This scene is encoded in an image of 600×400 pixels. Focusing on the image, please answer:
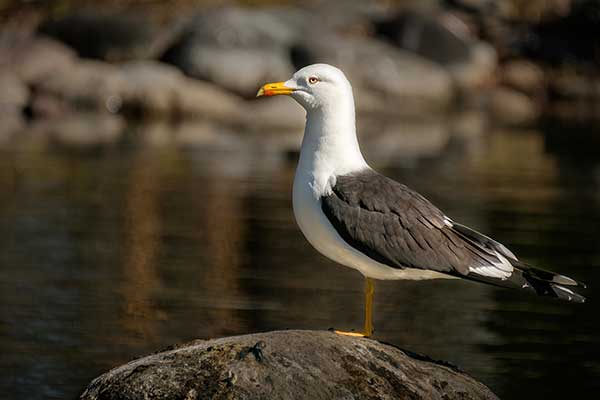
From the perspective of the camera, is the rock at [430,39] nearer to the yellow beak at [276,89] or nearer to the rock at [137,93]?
the rock at [137,93]

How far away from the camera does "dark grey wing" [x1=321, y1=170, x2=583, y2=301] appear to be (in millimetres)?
8812

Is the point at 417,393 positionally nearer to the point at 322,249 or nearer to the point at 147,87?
the point at 322,249

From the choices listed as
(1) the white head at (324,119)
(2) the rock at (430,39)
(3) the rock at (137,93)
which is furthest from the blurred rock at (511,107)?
(1) the white head at (324,119)

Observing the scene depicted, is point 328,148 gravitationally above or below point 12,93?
above

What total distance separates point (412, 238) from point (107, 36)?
35351 mm

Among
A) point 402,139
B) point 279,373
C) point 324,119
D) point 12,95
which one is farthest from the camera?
point 12,95

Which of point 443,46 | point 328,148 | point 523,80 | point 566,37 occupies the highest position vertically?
point 328,148

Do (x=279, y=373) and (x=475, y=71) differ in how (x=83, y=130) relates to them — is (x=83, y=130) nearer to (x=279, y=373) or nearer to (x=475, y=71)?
(x=475, y=71)

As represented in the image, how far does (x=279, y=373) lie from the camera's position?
8.39m

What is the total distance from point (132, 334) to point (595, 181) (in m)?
15.4

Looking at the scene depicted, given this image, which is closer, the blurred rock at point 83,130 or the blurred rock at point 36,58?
the blurred rock at point 83,130

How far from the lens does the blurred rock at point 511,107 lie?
143 feet

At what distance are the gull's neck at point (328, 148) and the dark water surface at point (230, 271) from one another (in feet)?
11.1

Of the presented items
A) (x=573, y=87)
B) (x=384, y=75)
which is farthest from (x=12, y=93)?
(x=573, y=87)
